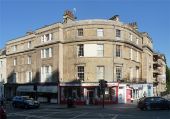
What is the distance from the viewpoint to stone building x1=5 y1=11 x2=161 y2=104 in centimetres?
4803

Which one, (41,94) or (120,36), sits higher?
(120,36)

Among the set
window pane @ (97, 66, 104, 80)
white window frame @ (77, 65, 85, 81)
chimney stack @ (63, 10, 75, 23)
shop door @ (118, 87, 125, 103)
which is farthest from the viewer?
chimney stack @ (63, 10, 75, 23)

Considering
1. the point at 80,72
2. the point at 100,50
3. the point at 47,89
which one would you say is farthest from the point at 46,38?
the point at 100,50

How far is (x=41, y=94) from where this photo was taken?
53.7 m

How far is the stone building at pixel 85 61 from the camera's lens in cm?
4803

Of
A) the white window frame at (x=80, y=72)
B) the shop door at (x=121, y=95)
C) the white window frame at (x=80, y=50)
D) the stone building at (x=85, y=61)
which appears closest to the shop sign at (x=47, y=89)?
the stone building at (x=85, y=61)

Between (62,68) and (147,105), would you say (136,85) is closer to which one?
(62,68)

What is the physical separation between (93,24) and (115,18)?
5.74m

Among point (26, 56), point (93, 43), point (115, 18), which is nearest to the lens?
point (93, 43)

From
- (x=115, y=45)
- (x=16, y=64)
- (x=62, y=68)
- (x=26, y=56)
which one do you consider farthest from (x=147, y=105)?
(x=16, y=64)

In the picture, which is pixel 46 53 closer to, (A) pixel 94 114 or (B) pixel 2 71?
(B) pixel 2 71

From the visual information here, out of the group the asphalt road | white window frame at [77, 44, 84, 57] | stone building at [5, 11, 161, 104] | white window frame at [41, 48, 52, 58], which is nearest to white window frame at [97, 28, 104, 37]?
stone building at [5, 11, 161, 104]

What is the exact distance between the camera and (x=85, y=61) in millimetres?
48156

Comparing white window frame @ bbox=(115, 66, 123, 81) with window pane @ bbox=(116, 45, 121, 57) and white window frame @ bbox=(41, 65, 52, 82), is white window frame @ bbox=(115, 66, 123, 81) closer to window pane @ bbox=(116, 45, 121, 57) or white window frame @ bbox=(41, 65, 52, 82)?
window pane @ bbox=(116, 45, 121, 57)
